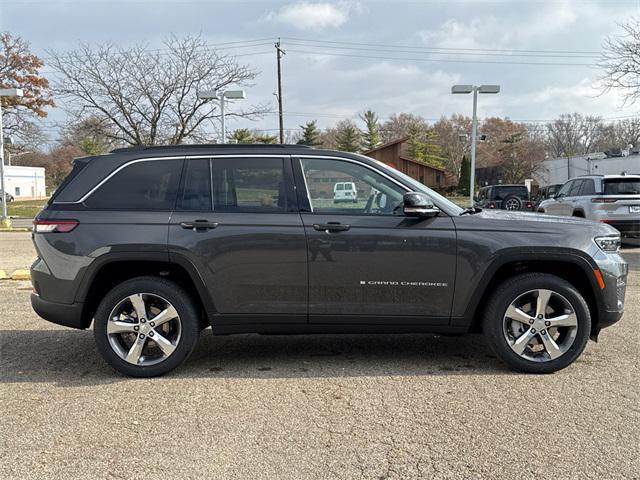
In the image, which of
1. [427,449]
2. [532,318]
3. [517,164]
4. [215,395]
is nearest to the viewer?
[427,449]

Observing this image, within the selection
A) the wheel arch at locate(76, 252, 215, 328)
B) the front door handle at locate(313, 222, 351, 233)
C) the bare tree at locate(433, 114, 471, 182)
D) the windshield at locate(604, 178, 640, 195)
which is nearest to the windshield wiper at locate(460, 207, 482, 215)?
the front door handle at locate(313, 222, 351, 233)

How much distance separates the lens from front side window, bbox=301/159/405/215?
4.31 metres

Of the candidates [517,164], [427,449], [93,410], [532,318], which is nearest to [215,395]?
[93,410]

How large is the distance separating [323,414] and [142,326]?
1.68 metres

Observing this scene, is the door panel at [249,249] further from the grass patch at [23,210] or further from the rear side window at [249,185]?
the grass patch at [23,210]

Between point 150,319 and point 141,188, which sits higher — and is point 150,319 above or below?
below

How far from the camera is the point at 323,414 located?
A: 361 centimetres

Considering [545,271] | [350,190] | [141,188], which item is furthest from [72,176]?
[545,271]

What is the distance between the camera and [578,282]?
449cm

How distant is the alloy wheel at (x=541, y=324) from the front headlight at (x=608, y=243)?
55 cm

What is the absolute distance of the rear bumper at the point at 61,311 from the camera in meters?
4.32

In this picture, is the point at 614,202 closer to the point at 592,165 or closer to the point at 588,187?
the point at 588,187

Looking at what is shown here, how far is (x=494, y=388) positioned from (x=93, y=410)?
115 inches

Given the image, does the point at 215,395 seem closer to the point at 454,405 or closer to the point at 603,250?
the point at 454,405
